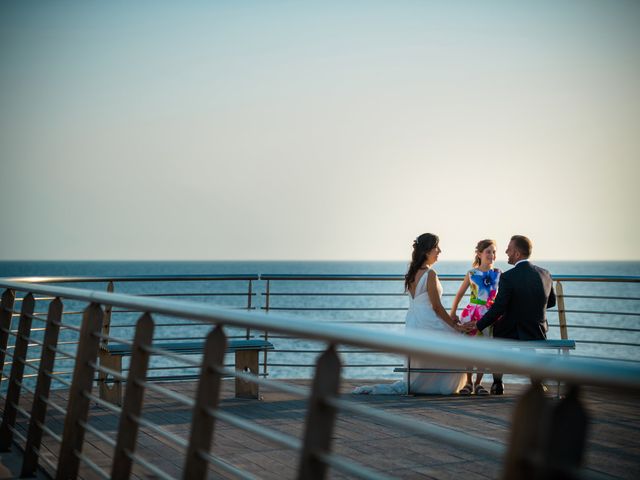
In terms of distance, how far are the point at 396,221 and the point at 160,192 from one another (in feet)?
71.1

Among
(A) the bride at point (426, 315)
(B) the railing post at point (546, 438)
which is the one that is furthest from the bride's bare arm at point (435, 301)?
(B) the railing post at point (546, 438)

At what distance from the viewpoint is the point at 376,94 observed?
198ft

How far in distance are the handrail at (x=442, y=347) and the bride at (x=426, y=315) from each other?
204 inches

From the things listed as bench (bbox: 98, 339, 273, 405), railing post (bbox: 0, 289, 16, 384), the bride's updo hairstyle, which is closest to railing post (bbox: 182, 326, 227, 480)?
railing post (bbox: 0, 289, 16, 384)

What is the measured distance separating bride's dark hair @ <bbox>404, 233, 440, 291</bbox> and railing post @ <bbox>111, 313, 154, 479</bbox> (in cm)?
510

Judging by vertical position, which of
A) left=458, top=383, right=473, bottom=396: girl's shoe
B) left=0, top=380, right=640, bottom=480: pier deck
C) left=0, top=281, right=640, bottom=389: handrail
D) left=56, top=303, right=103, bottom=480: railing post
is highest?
left=0, top=281, right=640, bottom=389: handrail

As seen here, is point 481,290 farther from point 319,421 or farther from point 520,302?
point 319,421

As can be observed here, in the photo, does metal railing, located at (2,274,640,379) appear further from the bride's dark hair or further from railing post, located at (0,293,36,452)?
→ the bride's dark hair

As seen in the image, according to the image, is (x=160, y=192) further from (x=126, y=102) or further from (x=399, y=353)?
(x=399, y=353)

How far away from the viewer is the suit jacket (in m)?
7.81

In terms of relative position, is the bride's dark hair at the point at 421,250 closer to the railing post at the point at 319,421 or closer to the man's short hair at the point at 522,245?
the man's short hair at the point at 522,245

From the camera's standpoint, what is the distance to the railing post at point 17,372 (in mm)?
4961

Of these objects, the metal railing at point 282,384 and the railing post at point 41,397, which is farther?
the railing post at point 41,397

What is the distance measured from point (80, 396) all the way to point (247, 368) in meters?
3.76
